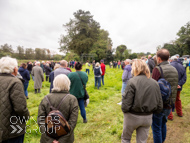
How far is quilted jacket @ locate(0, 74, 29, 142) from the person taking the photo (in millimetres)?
1679

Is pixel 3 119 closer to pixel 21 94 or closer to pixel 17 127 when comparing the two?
pixel 17 127

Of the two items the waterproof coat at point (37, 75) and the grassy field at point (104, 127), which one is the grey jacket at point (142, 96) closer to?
the grassy field at point (104, 127)

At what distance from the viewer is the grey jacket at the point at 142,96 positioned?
1786 mm

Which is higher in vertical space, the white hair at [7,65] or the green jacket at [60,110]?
the white hair at [7,65]

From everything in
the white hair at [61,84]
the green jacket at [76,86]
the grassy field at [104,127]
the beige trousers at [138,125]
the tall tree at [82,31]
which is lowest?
the grassy field at [104,127]

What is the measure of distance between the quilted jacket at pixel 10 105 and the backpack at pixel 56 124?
1.81 ft

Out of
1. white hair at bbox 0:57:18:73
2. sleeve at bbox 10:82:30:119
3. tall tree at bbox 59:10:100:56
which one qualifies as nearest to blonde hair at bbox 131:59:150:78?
sleeve at bbox 10:82:30:119

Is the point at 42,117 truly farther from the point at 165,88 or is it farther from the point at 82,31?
the point at 82,31

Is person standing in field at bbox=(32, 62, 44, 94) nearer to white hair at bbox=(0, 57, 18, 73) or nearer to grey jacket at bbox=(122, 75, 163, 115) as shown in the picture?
white hair at bbox=(0, 57, 18, 73)

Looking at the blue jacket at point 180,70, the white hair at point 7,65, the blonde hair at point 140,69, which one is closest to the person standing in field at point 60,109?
the white hair at point 7,65

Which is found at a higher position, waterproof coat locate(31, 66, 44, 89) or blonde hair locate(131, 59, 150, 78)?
blonde hair locate(131, 59, 150, 78)

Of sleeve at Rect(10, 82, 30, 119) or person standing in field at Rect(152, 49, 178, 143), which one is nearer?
sleeve at Rect(10, 82, 30, 119)

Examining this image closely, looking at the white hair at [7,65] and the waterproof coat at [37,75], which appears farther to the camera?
the waterproof coat at [37,75]

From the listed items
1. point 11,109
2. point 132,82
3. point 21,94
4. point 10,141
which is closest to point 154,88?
point 132,82
